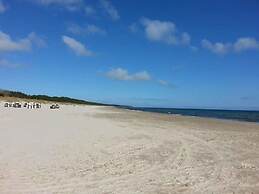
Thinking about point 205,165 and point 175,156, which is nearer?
point 205,165

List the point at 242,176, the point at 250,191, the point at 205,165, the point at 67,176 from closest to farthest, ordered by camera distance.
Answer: the point at 250,191 < the point at 67,176 < the point at 242,176 < the point at 205,165

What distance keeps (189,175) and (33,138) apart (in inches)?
342

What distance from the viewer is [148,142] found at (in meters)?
16.4

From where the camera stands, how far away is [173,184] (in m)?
8.34

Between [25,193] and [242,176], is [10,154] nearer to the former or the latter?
[25,193]

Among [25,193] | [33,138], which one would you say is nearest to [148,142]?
[33,138]

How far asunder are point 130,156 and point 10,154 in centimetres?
373

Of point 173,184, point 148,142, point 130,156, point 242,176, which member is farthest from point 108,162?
point 148,142

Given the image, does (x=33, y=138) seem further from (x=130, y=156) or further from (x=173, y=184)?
(x=173, y=184)

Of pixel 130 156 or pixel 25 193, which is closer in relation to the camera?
pixel 25 193

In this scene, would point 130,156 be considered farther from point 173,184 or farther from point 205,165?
point 173,184

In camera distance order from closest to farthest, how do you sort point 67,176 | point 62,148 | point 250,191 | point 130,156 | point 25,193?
point 25,193 → point 250,191 → point 67,176 → point 130,156 → point 62,148

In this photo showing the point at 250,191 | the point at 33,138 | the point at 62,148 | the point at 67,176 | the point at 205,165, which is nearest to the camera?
the point at 250,191

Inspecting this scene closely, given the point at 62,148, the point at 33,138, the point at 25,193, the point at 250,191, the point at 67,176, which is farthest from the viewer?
the point at 33,138
